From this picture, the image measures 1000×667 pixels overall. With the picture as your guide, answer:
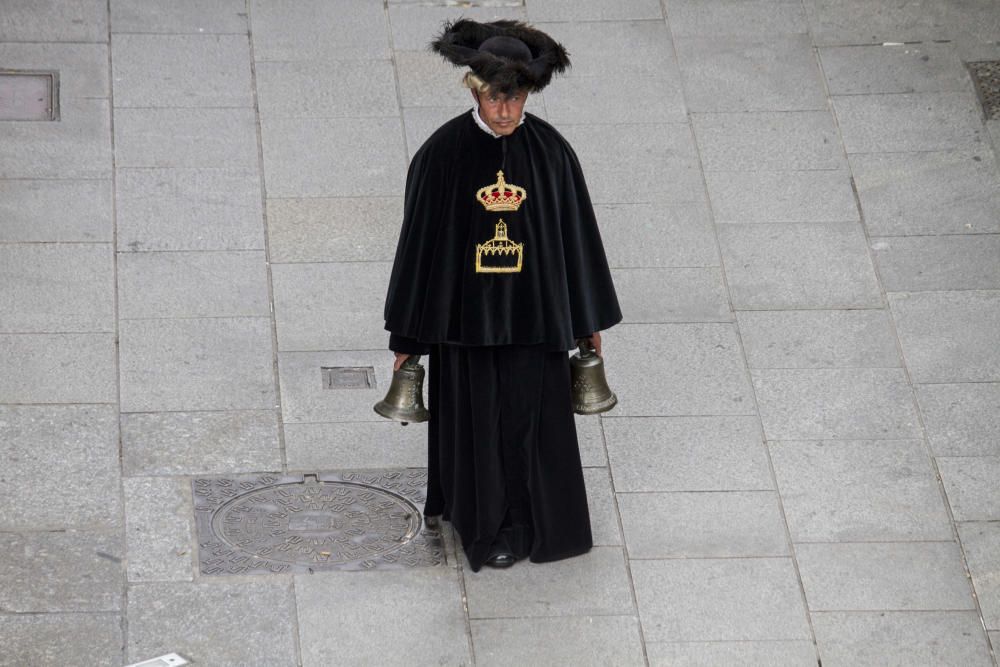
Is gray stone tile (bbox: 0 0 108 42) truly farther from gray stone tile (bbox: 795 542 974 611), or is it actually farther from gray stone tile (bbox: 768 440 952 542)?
gray stone tile (bbox: 795 542 974 611)

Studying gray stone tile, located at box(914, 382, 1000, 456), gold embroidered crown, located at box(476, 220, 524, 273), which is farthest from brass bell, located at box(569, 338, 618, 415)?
gray stone tile, located at box(914, 382, 1000, 456)

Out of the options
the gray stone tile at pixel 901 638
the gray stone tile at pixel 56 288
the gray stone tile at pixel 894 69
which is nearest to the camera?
the gray stone tile at pixel 901 638

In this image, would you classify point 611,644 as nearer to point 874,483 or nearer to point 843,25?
point 874,483

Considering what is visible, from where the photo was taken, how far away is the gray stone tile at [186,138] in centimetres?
985

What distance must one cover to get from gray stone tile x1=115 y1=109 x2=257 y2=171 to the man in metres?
3.20

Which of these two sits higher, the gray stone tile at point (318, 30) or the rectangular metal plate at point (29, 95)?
the gray stone tile at point (318, 30)

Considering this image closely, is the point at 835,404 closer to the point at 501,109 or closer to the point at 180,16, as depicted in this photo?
the point at 501,109

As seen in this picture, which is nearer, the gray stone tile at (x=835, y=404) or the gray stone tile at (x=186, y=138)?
the gray stone tile at (x=835, y=404)

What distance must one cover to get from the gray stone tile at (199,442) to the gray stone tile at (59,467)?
0.11 m

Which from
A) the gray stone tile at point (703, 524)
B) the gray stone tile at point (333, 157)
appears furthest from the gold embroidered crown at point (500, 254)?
the gray stone tile at point (333, 157)

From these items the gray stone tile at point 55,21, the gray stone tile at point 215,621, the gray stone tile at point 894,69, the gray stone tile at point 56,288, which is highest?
the gray stone tile at point 894,69

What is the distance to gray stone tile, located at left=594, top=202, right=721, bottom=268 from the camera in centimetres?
940

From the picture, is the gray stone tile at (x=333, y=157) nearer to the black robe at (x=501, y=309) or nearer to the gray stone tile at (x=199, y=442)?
the gray stone tile at (x=199, y=442)

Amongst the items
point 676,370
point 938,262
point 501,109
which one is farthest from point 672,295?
point 501,109
